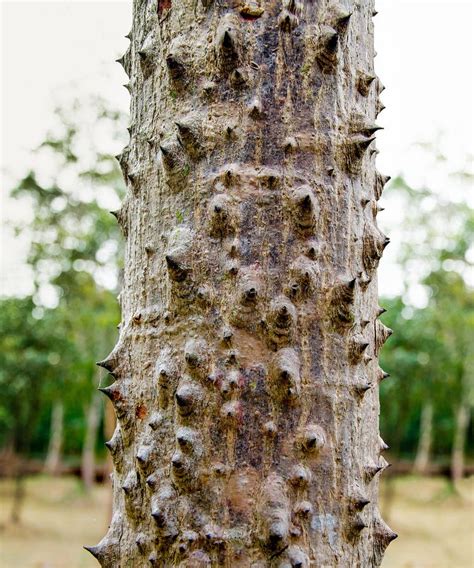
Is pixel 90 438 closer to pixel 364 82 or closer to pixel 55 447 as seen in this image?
pixel 55 447

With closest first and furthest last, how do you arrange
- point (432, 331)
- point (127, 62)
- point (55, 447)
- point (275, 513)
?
point (275, 513), point (127, 62), point (432, 331), point (55, 447)

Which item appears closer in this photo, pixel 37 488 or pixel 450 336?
pixel 450 336

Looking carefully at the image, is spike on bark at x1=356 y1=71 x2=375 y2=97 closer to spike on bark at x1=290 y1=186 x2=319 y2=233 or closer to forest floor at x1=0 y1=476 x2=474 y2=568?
spike on bark at x1=290 y1=186 x2=319 y2=233

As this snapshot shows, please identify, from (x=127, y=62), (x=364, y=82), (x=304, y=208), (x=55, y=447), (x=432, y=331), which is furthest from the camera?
(x=55, y=447)

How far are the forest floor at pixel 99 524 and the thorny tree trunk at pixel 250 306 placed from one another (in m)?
9.15

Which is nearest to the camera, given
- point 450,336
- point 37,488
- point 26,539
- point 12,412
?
point 26,539

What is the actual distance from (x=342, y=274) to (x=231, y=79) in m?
0.43

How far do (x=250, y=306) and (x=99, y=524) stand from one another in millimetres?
13005

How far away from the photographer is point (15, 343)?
11.7m

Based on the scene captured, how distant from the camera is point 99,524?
13.0 m

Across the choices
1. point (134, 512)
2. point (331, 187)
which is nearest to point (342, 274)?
point (331, 187)

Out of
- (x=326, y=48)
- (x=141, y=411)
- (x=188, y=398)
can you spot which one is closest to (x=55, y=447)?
(x=141, y=411)

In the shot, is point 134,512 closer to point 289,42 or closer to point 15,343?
point 289,42

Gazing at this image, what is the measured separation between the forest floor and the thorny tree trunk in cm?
A: 915
